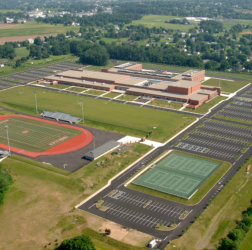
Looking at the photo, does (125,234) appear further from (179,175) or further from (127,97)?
(127,97)

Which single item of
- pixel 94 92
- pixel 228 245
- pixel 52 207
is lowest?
pixel 52 207

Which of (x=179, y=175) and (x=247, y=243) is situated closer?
(x=247, y=243)

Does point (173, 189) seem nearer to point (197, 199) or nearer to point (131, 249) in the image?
point (197, 199)

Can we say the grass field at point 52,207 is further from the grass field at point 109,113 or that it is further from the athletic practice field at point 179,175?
the grass field at point 109,113

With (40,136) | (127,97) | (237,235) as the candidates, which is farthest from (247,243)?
(127,97)

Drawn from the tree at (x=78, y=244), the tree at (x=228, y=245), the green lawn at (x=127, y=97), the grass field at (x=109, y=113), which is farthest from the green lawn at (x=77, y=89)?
the tree at (x=228, y=245)

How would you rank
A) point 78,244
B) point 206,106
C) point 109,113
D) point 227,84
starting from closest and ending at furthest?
point 78,244 < point 109,113 < point 206,106 < point 227,84
